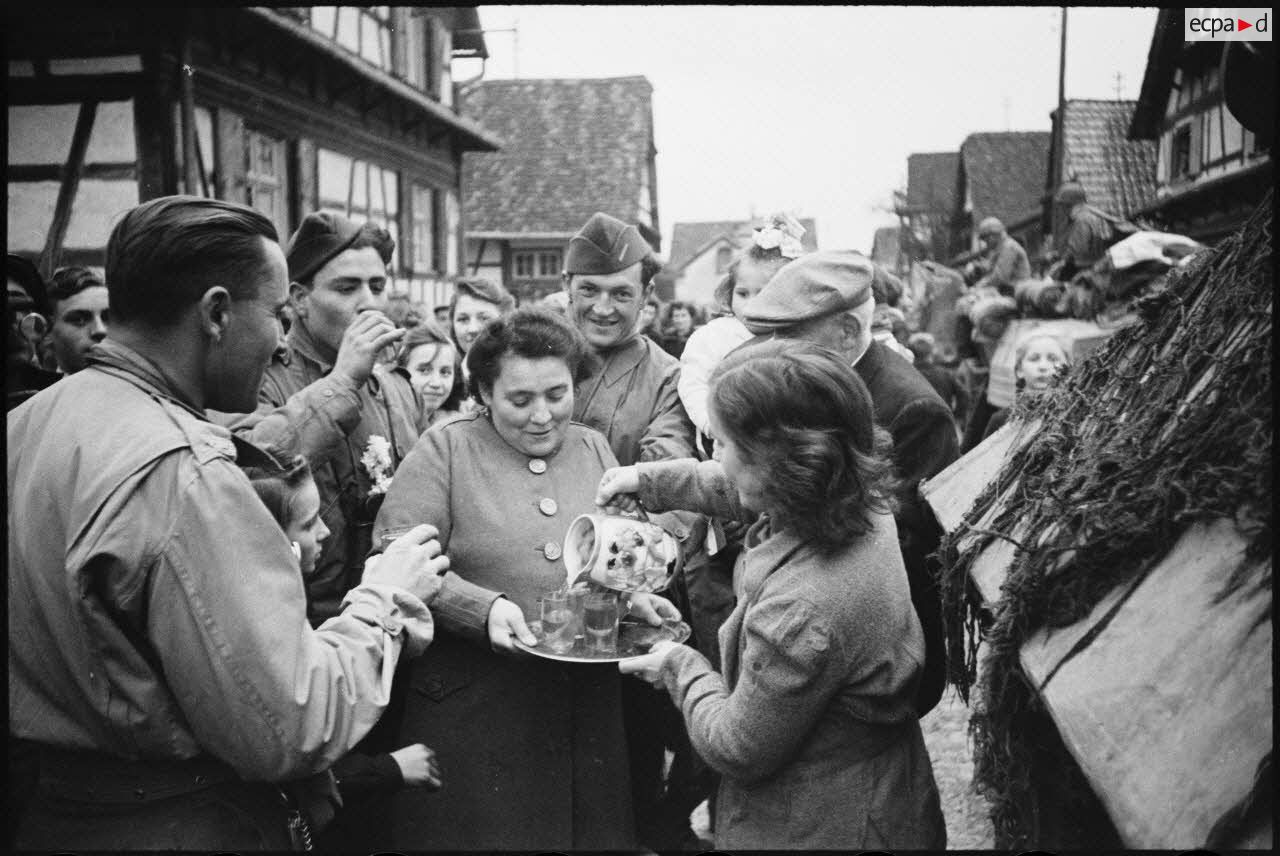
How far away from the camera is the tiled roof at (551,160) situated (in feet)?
84.2

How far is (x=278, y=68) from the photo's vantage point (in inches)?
458

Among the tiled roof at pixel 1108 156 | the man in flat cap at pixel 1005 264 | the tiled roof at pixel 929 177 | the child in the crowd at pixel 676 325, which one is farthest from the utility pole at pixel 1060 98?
the tiled roof at pixel 929 177

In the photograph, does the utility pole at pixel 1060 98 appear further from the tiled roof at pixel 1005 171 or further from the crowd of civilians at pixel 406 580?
the crowd of civilians at pixel 406 580

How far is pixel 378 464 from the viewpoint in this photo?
3.44 meters

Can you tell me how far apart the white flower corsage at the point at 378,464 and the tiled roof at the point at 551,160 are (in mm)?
22134

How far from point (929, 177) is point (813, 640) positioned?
50616mm

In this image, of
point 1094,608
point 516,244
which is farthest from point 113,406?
point 516,244

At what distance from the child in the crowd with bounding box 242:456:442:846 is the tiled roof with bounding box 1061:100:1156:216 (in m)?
21.5

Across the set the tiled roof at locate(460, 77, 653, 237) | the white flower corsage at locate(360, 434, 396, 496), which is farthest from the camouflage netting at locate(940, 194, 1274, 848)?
the tiled roof at locate(460, 77, 653, 237)

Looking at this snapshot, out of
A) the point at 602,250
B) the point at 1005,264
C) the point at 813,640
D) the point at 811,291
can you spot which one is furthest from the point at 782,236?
the point at 1005,264

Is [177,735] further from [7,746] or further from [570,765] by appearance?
[570,765]

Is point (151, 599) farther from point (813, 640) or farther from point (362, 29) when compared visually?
point (362, 29)

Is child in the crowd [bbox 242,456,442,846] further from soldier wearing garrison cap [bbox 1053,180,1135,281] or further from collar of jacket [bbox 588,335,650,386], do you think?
soldier wearing garrison cap [bbox 1053,180,1135,281]

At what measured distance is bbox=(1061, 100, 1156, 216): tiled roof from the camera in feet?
71.2
